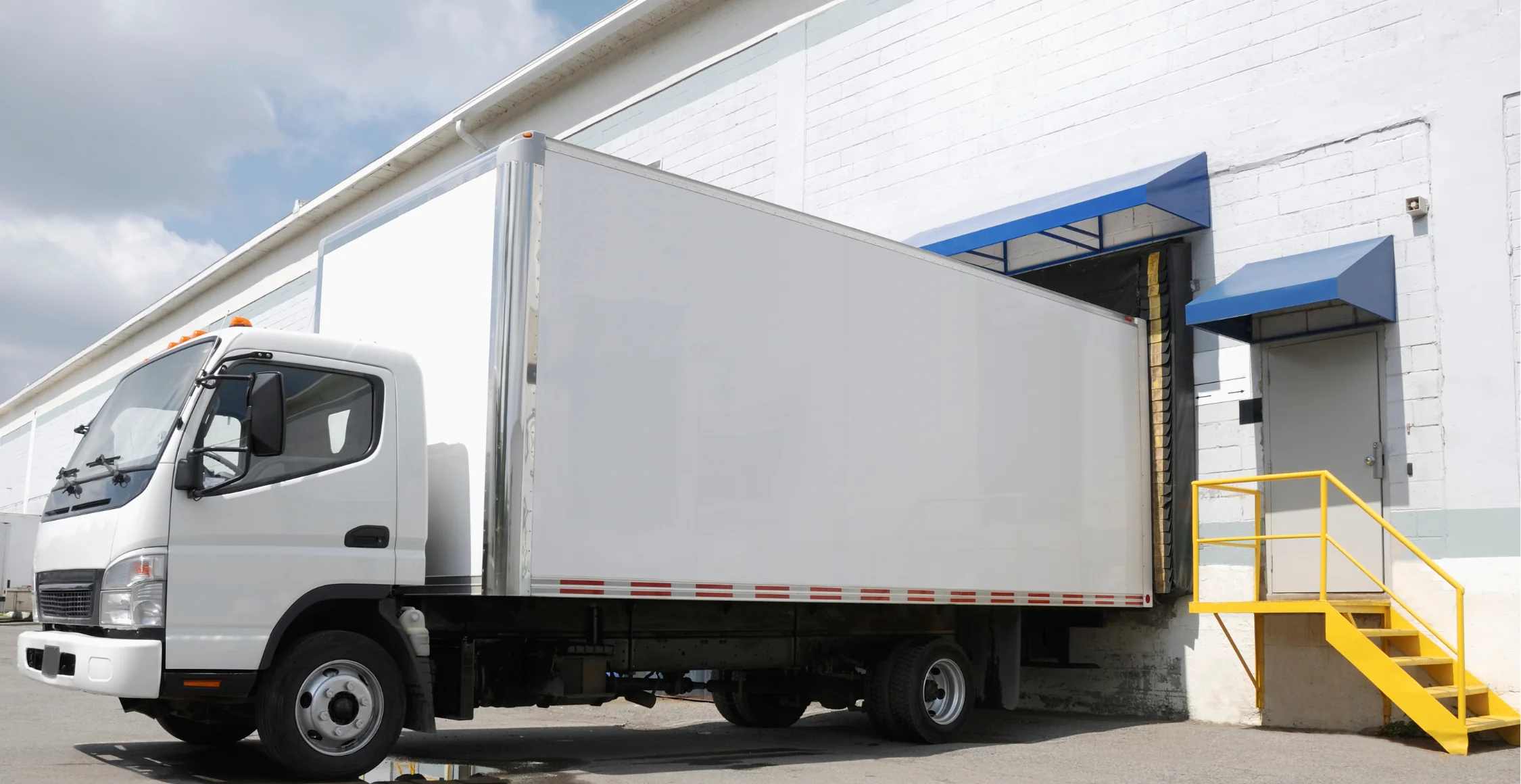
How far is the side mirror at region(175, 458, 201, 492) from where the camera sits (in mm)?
6633

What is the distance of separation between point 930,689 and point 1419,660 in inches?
143

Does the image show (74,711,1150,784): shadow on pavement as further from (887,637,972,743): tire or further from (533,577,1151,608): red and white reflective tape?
(533,577,1151,608): red and white reflective tape

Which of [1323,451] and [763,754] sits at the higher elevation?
[1323,451]

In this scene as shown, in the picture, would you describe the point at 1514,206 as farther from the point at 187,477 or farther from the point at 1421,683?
the point at 187,477

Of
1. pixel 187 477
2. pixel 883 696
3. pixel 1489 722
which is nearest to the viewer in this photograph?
pixel 187 477

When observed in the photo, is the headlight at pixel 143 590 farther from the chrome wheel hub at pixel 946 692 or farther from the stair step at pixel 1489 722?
the stair step at pixel 1489 722

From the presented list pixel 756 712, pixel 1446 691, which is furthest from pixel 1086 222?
pixel 756 712

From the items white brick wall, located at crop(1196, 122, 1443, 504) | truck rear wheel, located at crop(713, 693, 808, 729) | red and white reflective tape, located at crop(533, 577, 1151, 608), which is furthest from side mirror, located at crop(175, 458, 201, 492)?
white brick wall, located at crop(1196, 122, 1443, 504)

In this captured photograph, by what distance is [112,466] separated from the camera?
23.3ft

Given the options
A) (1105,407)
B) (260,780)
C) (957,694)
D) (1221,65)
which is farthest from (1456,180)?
(260,780)

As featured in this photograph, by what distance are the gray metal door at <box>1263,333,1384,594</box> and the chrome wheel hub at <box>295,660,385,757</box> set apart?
784cm

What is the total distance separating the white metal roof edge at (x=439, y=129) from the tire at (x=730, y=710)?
34.1 ft

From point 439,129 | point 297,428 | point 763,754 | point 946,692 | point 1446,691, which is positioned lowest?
point 763,754

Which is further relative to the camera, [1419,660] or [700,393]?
[1419,660]
